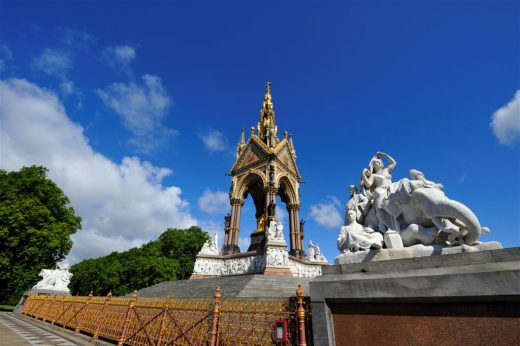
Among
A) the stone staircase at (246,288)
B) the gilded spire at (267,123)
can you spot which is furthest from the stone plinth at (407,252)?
the gilded spire at (267,123)

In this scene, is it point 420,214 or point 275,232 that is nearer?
point 420,214

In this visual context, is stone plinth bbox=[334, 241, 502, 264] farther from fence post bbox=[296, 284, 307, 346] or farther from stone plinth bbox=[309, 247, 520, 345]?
fence post bbox=[296, 284, 307, 346]

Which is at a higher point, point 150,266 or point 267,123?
point 267,123

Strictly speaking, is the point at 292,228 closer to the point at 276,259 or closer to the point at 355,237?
the point at 276,259

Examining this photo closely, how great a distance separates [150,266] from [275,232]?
65.1 ft

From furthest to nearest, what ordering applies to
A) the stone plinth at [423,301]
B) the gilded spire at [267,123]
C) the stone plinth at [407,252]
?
1. the gilded spire at [267,123]
2. the stone plinth at [407,252]
3. the stone plinth at [423,301]

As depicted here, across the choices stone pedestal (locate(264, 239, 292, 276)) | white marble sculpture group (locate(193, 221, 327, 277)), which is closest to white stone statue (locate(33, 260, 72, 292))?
white marble sculpture group (locate(193, 221, 327, 277))

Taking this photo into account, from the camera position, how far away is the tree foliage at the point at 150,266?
29.4m

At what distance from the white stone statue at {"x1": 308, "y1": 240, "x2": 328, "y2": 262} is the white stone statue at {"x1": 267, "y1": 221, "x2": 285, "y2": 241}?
5.08 metres

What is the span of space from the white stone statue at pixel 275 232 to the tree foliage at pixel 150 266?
18.8m

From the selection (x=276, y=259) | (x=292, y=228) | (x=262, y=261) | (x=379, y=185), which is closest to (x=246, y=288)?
(x=276, y=259)

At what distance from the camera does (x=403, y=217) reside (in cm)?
429

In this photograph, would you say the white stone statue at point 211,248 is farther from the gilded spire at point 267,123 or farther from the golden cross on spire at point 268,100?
the golden cross on spire at point 268,100

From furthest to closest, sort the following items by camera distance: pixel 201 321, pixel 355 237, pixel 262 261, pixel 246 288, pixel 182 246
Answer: pixel 182 246, pixel 262 261, pixel 246 288, pixel 201 321, pixel 355 237
